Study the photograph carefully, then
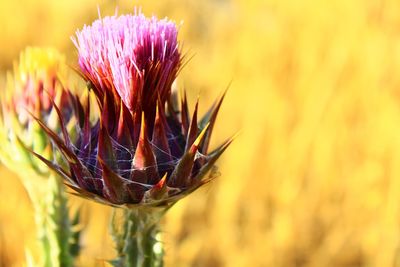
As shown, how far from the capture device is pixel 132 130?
1.17m

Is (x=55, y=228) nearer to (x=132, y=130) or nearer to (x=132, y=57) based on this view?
(x=132, y=130)

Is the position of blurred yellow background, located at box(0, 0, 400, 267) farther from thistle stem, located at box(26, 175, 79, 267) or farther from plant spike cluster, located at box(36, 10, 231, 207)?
plant spike cluster, located at box(36, 10, 231, 207)

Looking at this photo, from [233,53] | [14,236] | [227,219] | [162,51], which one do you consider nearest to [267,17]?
[233,53]

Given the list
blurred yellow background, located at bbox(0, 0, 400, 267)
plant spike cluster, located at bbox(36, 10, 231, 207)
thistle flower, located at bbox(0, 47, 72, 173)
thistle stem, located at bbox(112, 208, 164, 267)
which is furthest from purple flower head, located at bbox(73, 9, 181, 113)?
blurred yellow background, located at bbox(0, 0, 400, 267)

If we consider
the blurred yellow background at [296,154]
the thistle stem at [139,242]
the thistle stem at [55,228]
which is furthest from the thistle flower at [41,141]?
the blurred yellow background at [296,154]

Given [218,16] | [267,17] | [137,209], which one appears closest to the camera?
[137,209]

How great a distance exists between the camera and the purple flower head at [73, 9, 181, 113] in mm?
1103

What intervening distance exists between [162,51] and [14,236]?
1.93 m

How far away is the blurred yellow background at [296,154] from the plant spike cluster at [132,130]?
46.7 inches

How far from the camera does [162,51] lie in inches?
44.4

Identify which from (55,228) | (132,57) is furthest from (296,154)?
(132,57)

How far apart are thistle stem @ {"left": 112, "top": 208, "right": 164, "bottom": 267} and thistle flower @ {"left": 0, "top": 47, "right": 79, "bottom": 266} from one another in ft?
1.21

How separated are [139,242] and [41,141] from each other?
0.42 meters

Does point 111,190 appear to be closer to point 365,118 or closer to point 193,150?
point 193,150
